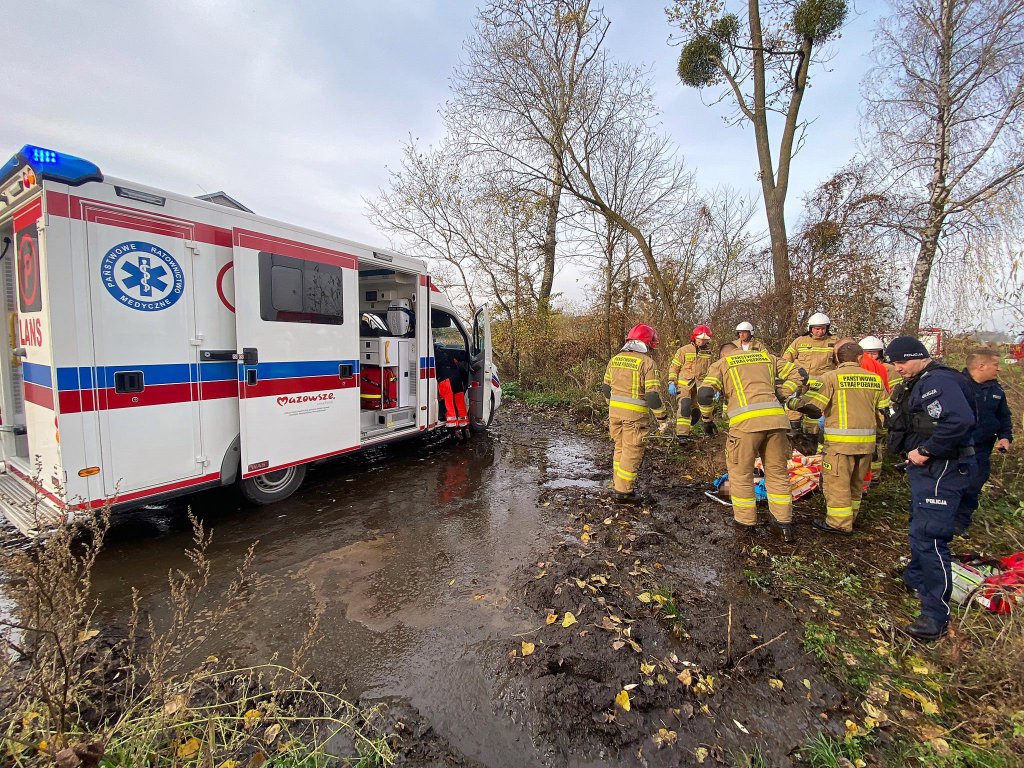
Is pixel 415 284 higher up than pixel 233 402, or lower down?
higher up

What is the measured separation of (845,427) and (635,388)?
1877 millimetres

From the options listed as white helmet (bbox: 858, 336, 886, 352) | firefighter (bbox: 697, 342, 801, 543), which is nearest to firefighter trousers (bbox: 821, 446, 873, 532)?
firefighter (bbox: 697, 342, 801, 543)

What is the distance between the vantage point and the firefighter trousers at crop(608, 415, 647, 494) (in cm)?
491

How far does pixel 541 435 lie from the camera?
8664mm

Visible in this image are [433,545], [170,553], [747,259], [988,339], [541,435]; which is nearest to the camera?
[170,553]

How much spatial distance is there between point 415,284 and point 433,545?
3.88m

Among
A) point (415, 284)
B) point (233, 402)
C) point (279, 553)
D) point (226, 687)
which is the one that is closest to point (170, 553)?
point (279, 553)

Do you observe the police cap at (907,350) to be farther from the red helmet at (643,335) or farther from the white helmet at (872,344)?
the white helmet at (872,344)

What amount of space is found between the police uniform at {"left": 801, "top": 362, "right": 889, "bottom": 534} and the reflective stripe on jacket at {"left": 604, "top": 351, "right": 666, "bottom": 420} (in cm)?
138

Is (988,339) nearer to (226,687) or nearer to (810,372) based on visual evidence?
(810,372)

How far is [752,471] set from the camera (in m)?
4.27

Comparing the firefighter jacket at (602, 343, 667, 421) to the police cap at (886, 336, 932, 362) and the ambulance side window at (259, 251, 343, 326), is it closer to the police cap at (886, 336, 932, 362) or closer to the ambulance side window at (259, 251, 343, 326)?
the police cap at (886, 336, 932, 362)

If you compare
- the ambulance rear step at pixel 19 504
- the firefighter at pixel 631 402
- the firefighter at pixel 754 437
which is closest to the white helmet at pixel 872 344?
the firefighter at pixel 754 437

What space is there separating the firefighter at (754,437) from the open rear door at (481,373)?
3963mm
